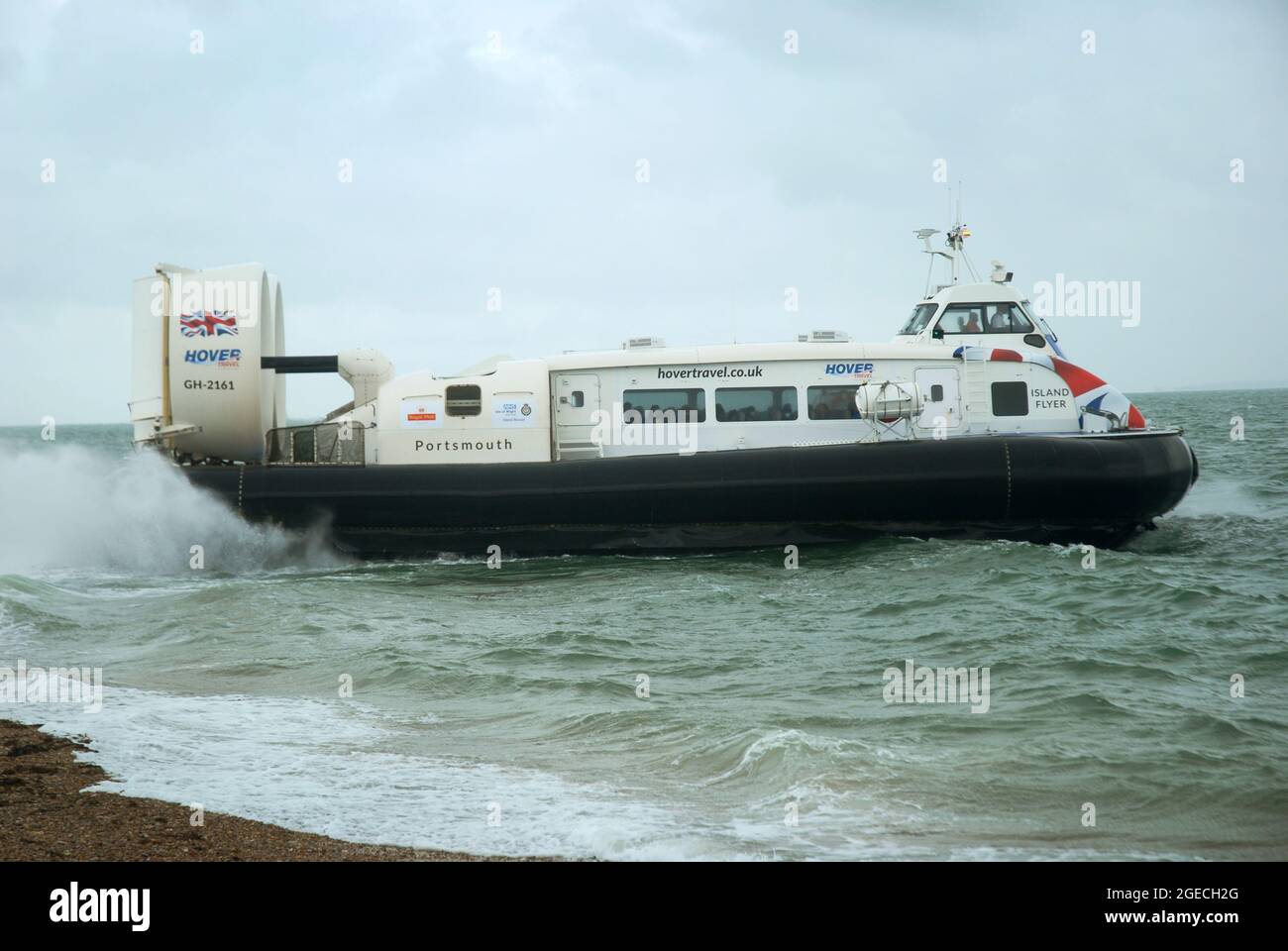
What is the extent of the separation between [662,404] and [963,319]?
3.44 m

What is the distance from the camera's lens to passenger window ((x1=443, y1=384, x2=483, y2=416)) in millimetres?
12758

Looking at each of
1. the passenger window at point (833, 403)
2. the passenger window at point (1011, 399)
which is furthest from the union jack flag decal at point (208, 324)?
the passenger window at point (1011, 399)

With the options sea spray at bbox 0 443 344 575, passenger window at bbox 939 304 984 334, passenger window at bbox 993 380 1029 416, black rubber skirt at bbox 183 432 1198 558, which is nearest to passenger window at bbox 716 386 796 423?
black rubber skirt at bbox 183 432 1198 558

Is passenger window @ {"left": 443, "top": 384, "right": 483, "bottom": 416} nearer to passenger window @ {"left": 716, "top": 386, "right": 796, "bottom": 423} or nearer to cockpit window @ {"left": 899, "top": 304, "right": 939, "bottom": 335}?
passenger window @ {"left": 716, "top": 386, "right": 796, "bottom": 423}

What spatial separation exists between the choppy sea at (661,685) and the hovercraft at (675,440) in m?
0.42

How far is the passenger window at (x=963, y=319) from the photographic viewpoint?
43.4ft

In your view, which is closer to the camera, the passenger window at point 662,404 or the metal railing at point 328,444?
the passenger window at point 662,404

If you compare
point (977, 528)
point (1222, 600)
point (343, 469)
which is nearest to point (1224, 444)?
point (977, 528)

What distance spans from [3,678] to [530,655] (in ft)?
10.7

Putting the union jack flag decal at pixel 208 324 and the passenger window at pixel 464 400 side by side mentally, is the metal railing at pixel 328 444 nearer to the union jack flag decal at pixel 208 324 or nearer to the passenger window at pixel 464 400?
the passenger window at pixel 464 400

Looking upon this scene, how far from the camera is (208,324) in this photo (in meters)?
12.8

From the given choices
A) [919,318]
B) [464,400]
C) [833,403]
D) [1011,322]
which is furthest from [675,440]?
[1011,322]

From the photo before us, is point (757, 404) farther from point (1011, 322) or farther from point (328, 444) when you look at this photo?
point (328, 444)
